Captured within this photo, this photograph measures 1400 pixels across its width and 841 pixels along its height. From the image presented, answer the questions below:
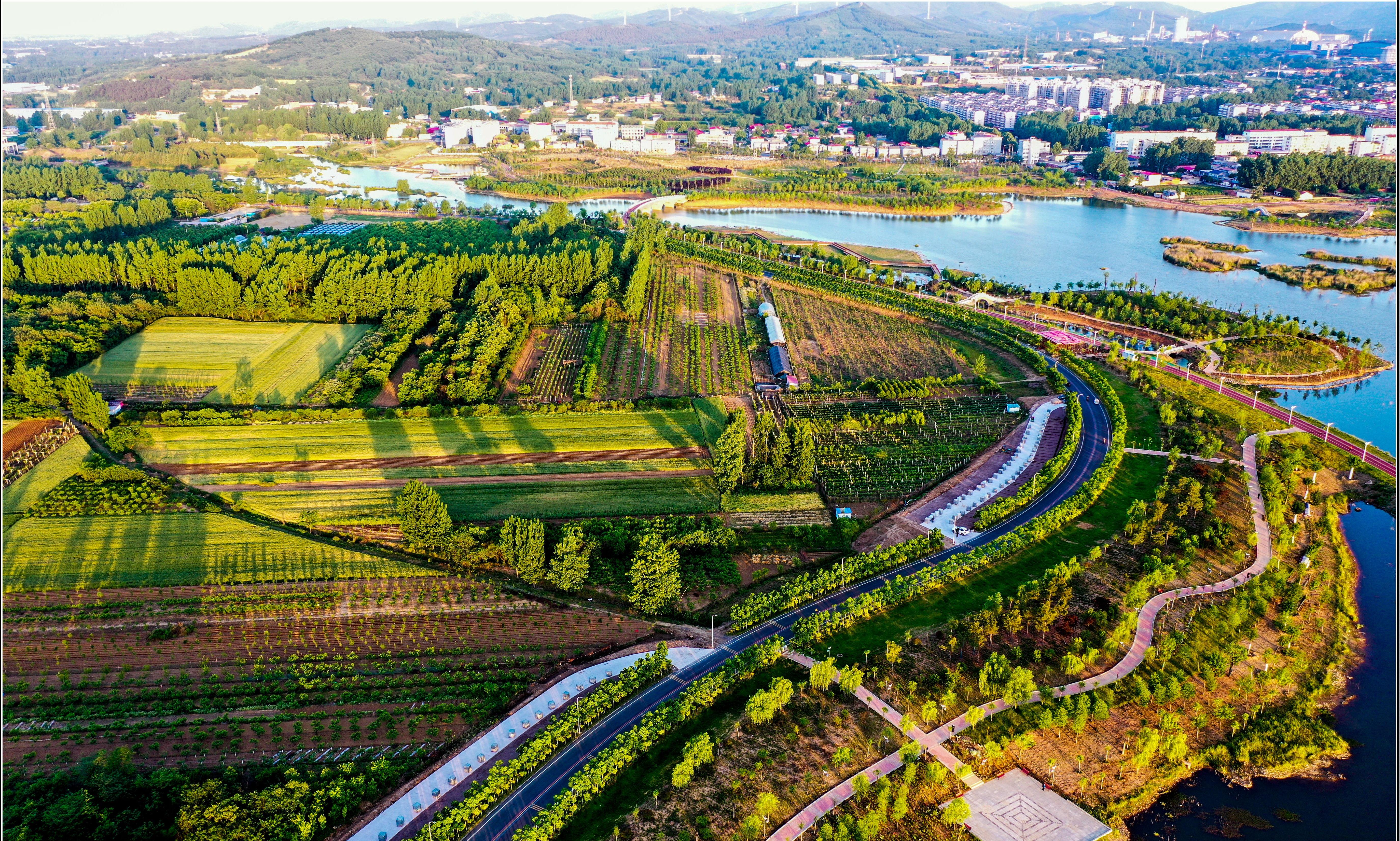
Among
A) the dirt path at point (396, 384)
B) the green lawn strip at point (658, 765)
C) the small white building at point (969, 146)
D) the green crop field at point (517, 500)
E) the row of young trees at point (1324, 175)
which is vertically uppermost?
the small white building at point (969, 146)

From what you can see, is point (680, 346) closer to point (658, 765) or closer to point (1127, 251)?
point (658, 765)

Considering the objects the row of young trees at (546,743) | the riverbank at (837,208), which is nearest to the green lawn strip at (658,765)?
the row of young trees at (546,743)

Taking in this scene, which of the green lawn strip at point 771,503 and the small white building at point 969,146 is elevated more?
the small white building at point 969,146

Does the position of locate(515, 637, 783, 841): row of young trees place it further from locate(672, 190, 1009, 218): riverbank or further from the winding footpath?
locate(672, 190, 1009, 218): riverbank

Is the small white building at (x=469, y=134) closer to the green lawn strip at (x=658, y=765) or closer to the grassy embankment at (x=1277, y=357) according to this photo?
the grassy embankment at (x=1277, y=357)

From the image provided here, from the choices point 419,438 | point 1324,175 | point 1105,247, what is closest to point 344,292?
point 419,438

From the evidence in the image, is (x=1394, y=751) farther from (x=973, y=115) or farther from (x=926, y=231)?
(x=973, y=115)

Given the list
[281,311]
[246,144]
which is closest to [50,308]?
[281,311]
